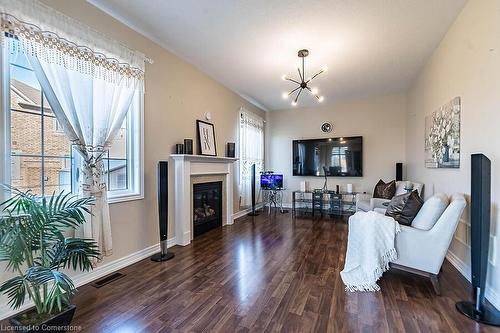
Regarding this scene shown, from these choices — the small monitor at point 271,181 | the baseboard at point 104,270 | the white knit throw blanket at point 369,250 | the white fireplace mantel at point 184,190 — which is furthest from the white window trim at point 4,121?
the small monitor at point 271,181

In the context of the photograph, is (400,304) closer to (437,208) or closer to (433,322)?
(433,322)

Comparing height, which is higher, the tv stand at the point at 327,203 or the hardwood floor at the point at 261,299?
the tv stand at the point at 327,203

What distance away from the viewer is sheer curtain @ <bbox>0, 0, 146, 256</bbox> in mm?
2006

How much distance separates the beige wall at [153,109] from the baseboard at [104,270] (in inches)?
2.4

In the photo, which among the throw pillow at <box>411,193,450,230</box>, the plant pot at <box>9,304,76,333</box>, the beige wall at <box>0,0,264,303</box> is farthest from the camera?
the beige wall at <box>0,0,264,303</box>

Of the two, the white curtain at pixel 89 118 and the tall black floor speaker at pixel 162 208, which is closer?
the white curtain at pixel 89 118

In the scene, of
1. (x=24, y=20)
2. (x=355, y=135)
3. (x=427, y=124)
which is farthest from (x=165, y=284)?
(x=355, y=135)

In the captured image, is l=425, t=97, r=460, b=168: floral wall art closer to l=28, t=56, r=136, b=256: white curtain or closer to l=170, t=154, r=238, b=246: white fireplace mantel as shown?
l=170, t=154, r=238, b=246: white fireplace mantel

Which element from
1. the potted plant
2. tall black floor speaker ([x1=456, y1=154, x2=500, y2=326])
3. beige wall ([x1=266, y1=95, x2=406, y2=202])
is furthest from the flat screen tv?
the potted plant

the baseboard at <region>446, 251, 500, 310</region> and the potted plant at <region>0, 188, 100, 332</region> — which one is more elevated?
the potted plant at <region>0, 188, 100, 332</region>

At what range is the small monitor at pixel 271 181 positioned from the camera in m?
6.21

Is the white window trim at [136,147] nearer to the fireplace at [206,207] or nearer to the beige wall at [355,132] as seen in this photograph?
the fireplace at [206,207]

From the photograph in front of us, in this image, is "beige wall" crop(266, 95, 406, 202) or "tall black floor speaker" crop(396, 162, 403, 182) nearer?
"tall black floor speaker" crop(396, 162, 403, 182)

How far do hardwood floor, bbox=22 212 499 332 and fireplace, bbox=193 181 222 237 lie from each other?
0.86 metres
